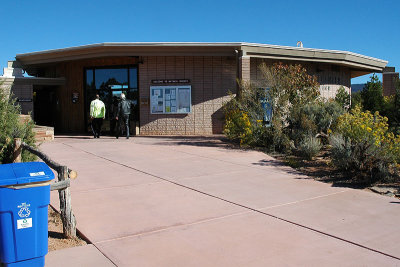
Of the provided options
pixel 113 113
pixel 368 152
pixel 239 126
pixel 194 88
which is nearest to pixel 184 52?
pixel 194 88

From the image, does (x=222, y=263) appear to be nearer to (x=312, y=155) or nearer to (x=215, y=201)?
(x=215, y=201)

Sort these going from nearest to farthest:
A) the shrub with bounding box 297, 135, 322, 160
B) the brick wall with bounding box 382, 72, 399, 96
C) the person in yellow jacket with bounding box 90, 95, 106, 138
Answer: the shrub with bounding box 297, 135, 322, 160
the person in yellow jacket with bounding box 90, 95, 106, 138
the brick wall with bounding box 382, 72, 399, 96

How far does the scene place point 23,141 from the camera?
21.9 ft

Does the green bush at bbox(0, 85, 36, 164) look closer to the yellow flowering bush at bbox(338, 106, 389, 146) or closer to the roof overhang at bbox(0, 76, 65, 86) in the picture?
the yellow flowering bush at bbox(338, 106, 389, 146)

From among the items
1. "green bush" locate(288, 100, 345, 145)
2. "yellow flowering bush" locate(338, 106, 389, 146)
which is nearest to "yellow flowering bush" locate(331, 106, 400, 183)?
"yellow flowering bush" locate(338, 106, 389, 146)

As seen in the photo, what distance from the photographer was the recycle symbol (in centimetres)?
347

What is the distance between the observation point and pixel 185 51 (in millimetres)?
15914

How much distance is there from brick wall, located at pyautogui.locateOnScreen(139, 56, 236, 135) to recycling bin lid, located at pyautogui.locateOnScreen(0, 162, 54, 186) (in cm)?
1300

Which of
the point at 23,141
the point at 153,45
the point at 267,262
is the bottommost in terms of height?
the point at 267,262

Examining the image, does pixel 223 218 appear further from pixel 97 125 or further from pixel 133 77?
pixel 133 77

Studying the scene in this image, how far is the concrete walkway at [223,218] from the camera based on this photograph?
159 inches

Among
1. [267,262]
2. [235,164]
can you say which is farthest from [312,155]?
[267,262]

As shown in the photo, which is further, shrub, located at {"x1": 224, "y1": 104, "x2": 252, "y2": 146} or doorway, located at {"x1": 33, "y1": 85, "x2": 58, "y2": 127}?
doorway, located at {"x1": 33, "y1": 85, "x2": 58, "y2": 127}

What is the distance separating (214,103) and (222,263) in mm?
13193
